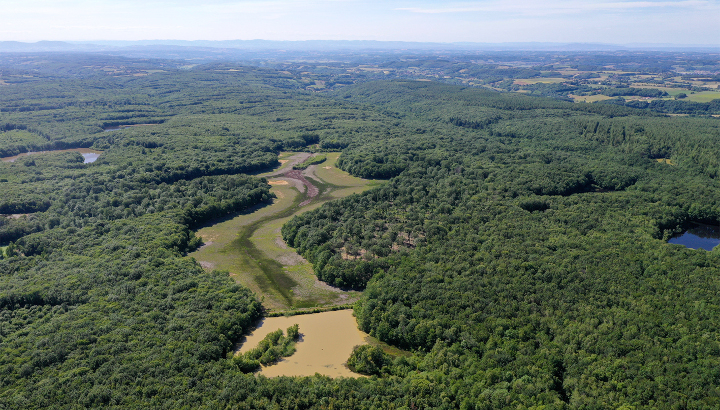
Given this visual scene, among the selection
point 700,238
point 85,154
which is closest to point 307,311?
point 700,238

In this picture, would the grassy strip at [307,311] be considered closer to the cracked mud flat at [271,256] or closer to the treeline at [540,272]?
the cracked mud flat at [271,256]

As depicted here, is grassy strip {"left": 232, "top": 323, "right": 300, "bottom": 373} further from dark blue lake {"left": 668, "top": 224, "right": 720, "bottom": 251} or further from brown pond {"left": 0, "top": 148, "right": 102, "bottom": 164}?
brown pond {"left": 0, "top": 148, "right": 102, "bottom": 164}

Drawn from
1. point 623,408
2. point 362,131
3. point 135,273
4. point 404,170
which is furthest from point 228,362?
point 362,131

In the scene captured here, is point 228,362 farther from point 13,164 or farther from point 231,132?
point 231,132

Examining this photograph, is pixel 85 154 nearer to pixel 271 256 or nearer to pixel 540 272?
pixel 271 256

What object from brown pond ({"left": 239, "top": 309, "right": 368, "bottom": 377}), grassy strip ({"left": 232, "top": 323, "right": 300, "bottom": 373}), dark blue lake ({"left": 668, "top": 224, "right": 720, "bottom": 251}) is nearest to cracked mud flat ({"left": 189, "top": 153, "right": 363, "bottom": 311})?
brown pond ({"left": 239, "top": 309, "right": 368, "bottom": 377})

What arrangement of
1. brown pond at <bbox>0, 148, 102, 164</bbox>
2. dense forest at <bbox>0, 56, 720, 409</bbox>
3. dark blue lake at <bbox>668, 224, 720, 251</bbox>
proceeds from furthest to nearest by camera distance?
brown pond at <bbox>0, 148, 102, 164</bbox>, dark blue lake at <bbox>668, 224, 720, 251</bbox>, dense forest at <bbox>0, 56, 720, 409</bbox>
